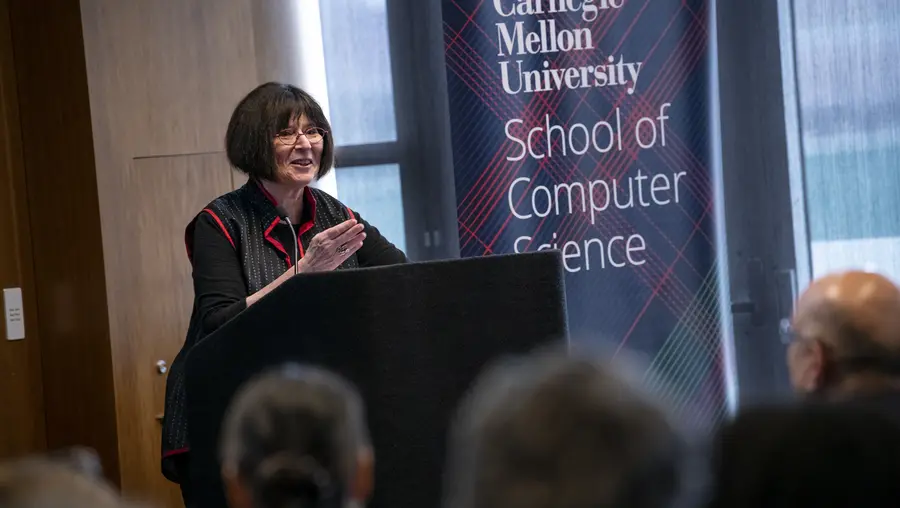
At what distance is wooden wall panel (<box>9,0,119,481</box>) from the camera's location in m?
4.28

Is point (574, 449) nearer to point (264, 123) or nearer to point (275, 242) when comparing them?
point (275, 242)

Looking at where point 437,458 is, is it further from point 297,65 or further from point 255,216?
A: point 297,65

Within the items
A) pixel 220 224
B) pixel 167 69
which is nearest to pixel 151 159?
pixel 167 69

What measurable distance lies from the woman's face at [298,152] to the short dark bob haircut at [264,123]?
0.05 ft

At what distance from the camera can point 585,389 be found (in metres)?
0.85

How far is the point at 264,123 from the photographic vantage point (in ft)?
10.6

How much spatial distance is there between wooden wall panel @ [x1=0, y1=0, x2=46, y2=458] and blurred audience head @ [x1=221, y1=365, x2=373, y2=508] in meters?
3.69

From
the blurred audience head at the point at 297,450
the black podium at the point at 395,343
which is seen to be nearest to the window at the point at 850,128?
the black podium at the point at 395,343

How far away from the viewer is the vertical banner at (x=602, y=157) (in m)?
4.68

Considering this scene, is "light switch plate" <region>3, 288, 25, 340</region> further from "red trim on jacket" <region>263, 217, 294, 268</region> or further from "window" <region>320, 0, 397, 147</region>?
"red trim on jacket" <region>263, 217, 294, 268</region>

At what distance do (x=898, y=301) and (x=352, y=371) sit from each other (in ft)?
3.99

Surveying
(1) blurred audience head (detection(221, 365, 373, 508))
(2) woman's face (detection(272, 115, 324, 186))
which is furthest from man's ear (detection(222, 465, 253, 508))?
(2) woman's face (detection(272, 115, 324, 186))

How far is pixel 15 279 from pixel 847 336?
358cm

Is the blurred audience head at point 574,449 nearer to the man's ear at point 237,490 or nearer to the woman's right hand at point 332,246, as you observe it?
the man's ear at point 237,490
